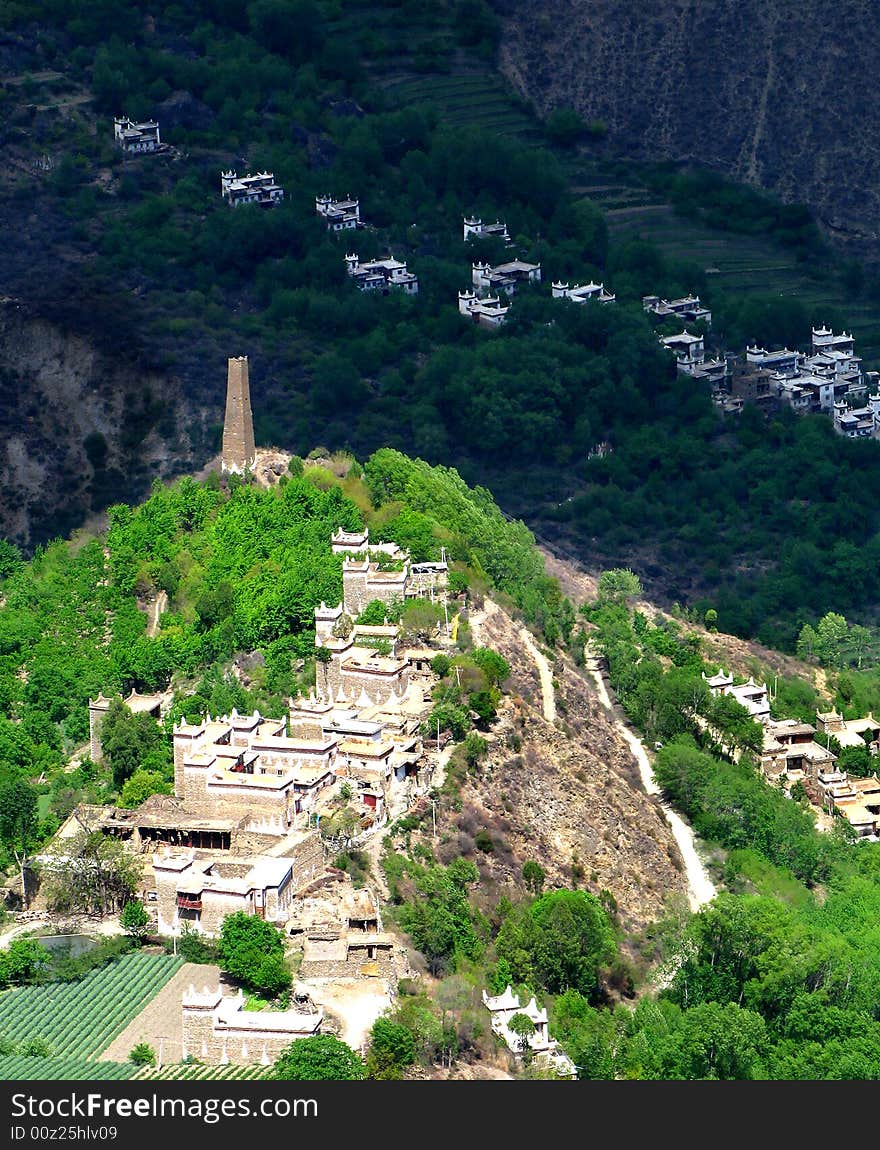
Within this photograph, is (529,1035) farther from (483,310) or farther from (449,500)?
(483,310)

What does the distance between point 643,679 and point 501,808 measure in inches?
554

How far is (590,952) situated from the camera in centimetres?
7738

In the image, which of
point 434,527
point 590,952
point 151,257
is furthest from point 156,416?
point 590,952

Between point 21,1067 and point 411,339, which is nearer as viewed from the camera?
point 21,1067

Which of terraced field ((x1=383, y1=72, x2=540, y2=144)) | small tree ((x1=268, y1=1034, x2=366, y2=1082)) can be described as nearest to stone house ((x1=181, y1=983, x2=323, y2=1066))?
small tree ((x1=268, y1=1034, x2=366, y2=1082))

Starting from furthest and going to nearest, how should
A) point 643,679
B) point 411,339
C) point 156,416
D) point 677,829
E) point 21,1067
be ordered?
point 411,339 < point 156,416 < point 643,679 < point 677,829 < point 21,1067

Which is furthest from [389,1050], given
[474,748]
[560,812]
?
[560,812]

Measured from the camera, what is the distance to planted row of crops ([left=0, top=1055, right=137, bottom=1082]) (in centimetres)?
6762

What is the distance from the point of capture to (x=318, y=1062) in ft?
221

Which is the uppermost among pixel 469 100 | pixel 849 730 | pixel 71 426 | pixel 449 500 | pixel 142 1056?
Result: pixel 142 1056

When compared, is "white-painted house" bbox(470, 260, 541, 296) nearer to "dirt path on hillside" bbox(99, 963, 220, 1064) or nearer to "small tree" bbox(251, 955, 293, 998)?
"dirt path on hillside" bbox(99, 963, 220, 1064)

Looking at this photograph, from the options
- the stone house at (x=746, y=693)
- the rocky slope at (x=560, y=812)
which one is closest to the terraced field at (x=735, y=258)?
the stone house at (x=746, y=693)

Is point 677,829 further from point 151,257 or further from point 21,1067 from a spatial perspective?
point 151,257

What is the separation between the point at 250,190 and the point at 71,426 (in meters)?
14.9
